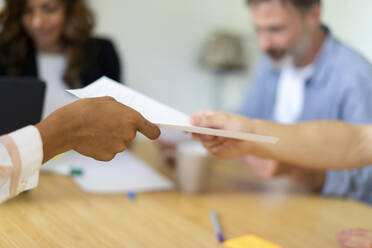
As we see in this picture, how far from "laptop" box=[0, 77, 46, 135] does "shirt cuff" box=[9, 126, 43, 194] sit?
0.33m

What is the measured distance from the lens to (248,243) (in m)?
0.77

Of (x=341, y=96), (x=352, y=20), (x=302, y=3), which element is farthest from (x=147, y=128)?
(x=352, y=20)

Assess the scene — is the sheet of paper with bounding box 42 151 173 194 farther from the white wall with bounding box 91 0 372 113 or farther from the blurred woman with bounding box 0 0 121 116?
the white wall with bounding box 91 0 372 113

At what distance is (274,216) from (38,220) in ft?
1.78

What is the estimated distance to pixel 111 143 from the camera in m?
0.64

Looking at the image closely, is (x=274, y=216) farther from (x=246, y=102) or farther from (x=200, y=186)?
(x=246, y=102)

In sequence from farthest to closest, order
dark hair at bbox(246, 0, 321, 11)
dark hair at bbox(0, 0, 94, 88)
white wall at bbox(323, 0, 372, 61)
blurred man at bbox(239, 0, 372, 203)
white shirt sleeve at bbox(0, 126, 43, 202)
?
white wall at bbox(323, 0, 372, 61), dark hair at bbox(246, 0, 321, 11), dark hair at bbox(0, 0, 94, 88), blurred man at bbox(239, 0, 372, 203), white shirt sleeve at bbox(0, 126, 43, 202)

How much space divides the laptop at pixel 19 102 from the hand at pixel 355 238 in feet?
2.41

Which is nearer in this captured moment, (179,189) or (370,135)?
(370,135)

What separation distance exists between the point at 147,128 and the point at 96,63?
1.06 metres

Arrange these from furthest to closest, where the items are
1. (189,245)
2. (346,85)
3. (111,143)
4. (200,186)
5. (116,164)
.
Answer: (346,85) < (116,164) < (200,186) < (189,245) < (111,143)

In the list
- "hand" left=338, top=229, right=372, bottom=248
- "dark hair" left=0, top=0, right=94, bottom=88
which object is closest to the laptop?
"dark hair" left=0, top=0, right=94, bottom=88

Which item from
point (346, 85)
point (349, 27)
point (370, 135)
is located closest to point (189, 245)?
point (370, 135)

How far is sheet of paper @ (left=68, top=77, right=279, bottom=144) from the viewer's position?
678 millimetres
